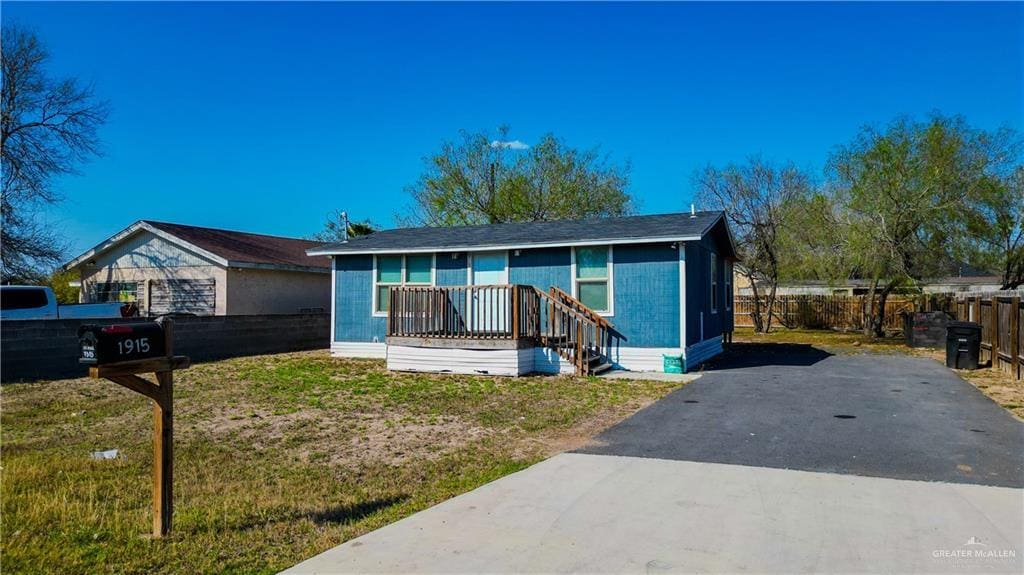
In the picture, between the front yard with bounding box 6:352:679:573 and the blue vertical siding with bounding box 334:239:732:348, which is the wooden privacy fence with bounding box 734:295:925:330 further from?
the front yard with bounding box 6:352:679:573

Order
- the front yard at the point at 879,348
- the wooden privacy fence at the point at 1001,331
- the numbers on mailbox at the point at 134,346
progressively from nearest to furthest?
1. the numbers on mailbox at the point at 134,346
2. the front yard at the point at 879,348
3. the wooden privacy fence at the point at 1001,331

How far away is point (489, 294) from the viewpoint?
14773 mm

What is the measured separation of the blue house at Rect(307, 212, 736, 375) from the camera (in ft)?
44.1

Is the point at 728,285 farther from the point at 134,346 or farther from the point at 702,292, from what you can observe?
the point at 134,346

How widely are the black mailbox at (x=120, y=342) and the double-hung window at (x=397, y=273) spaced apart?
38.1ft

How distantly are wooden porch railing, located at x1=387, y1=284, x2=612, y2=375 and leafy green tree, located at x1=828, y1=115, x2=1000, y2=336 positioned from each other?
40.8 ft

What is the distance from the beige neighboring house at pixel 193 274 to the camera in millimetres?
19469

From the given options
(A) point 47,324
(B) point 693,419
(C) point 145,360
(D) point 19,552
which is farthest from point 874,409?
(A) point 47,324

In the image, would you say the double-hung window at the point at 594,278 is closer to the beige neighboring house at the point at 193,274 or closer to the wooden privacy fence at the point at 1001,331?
the wooden privacy fence at the point at 1001,331

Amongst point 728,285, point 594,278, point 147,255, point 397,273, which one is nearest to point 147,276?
point 147,255

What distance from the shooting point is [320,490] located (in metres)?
5.42

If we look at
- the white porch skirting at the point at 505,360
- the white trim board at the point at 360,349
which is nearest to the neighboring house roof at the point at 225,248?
the white trim board at the point at 360,349

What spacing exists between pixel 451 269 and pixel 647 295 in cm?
478

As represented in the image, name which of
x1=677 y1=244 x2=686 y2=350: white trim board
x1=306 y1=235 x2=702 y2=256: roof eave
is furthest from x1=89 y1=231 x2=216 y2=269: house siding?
x1=677 y1=244 x2=686 y2=350: white trim board
